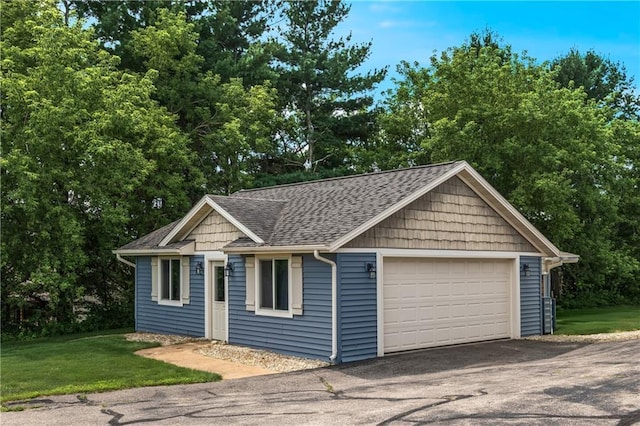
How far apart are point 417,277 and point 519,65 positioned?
15.0 m

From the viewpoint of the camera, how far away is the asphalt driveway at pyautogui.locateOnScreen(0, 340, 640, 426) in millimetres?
7961

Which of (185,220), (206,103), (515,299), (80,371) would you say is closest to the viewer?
(80,371)

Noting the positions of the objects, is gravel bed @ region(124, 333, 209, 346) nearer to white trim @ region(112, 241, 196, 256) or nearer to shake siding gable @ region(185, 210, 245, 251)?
A: white trim @ region(112, 241, 196, 256)

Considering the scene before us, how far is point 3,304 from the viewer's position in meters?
19.3

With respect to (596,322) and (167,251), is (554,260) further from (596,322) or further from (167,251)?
(167,251)

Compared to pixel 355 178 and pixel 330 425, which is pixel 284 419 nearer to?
pixel 330 425

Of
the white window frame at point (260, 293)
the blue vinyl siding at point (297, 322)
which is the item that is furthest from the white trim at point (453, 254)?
the white window frame at point (260, 293)

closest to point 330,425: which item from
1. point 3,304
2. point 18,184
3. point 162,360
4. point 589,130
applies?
point 162,360

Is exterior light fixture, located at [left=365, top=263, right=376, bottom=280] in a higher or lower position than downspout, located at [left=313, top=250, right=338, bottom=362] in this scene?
higher

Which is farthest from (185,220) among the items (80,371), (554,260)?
(554,260)

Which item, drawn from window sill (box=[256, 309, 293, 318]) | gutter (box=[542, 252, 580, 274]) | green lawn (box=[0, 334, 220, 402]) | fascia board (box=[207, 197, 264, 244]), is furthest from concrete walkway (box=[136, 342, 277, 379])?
gutter (box=[542, 252, 580, 274])

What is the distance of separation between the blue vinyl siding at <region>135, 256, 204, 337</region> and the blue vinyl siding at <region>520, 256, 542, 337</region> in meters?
8.26

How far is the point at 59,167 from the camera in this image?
18.9 meters

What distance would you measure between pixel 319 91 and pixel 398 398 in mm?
26376
